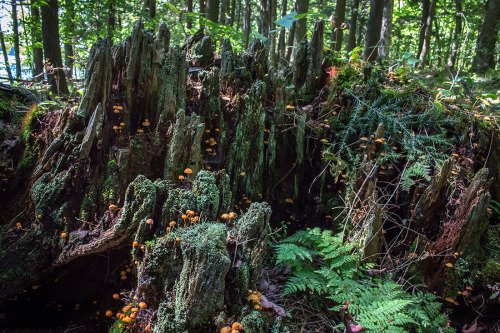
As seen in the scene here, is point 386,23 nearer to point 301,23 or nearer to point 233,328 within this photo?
point 301,23

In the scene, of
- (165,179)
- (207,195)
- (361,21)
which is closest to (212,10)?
(165,179)

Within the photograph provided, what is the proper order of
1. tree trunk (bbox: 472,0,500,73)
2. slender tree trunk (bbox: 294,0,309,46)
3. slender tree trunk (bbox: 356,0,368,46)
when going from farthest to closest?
slender tree trunk (bbox: 356,0,368,46), tree trunk (bbox: 472,0,500,73), slender tree trunk (bbox: 294,0,309,46)

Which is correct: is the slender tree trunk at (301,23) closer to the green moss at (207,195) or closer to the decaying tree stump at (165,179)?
the decaying tree stump at (165,179)

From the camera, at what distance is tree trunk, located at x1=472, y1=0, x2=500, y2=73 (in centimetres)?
1286

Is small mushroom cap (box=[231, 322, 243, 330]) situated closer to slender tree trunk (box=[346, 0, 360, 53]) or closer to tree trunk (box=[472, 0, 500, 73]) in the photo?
slender tree trunk (box=[346, 0, 360, 53])

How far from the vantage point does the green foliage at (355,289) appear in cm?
319

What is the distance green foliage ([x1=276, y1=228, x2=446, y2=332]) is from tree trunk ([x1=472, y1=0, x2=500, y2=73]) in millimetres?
14397

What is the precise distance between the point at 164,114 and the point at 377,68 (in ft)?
15.1

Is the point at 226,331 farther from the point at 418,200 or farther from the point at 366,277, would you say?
the point at 418,200

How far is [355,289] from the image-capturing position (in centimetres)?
359

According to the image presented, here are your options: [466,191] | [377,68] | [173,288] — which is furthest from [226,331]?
[377,68]

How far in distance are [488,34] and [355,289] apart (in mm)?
15350

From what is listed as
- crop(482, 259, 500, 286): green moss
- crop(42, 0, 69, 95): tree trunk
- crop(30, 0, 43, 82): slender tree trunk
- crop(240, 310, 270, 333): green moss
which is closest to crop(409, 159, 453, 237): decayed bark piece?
crop(482, 259, 500, 286): green moss

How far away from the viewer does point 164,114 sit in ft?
14.8
